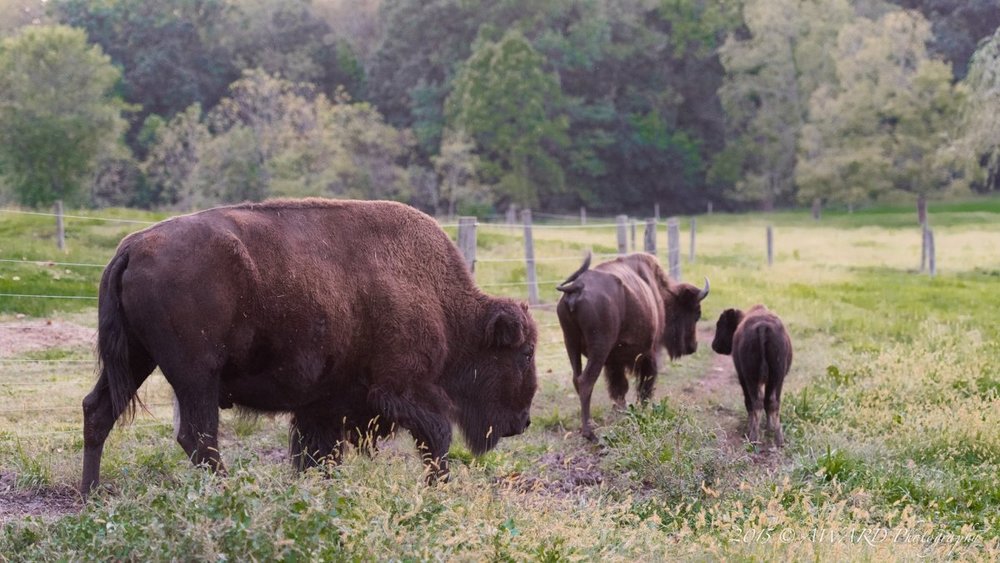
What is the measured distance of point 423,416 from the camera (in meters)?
6.30

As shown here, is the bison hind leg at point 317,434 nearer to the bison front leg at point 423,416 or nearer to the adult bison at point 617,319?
the bison front leg at point 423,416

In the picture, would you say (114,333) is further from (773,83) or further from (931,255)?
(773,83)

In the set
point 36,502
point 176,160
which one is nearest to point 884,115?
point 176,160

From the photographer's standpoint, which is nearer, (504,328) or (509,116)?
(504,328)

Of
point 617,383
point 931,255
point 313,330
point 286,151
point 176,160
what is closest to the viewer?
point 313,330

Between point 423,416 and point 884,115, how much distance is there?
47.1 metres

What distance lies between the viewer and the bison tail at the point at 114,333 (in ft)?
18.0

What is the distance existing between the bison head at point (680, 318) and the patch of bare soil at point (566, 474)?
123 inches

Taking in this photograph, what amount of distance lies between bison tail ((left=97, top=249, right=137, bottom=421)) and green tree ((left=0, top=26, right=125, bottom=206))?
3667cm

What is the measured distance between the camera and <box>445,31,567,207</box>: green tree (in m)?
51.7

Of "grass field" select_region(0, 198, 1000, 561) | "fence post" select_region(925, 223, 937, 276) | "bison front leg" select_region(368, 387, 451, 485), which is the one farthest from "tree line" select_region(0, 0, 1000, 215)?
"bison front leg" select_region(368, 387, 451, 485)

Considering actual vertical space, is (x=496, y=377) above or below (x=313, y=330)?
below

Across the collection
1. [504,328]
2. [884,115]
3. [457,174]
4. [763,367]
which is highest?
[884,115]

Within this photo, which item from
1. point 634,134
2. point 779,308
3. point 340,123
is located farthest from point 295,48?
point 779,308
